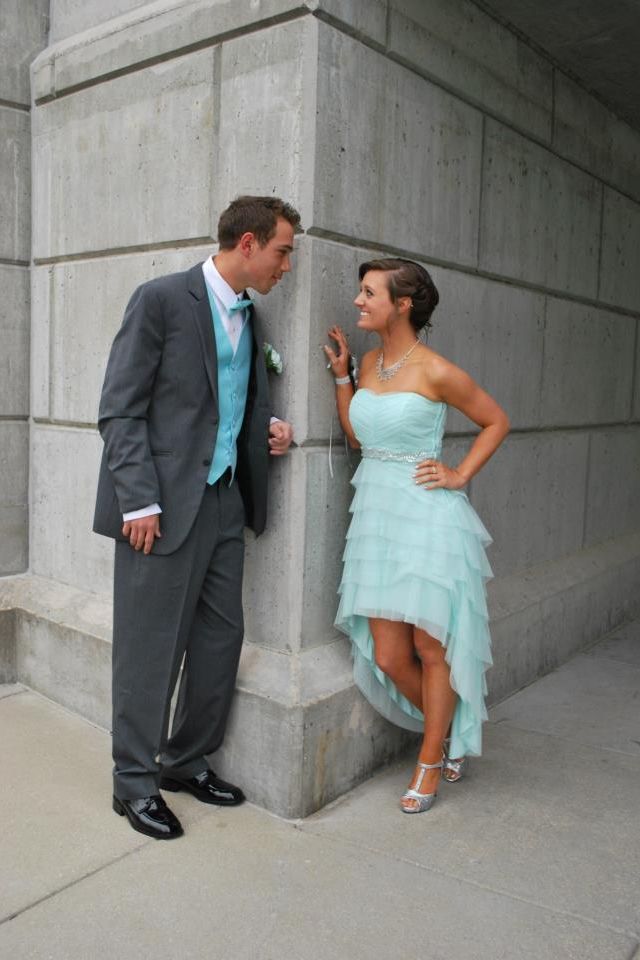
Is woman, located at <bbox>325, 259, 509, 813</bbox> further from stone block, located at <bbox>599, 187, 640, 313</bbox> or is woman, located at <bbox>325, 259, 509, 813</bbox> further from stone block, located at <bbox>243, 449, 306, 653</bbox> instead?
stone block, located at <bbox>599, 187, 640, 313</bbox>

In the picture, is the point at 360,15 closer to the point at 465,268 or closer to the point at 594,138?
the point at 465,268

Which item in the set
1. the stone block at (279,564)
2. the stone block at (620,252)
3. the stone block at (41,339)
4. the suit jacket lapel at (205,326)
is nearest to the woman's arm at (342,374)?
the stone block at (279,564)

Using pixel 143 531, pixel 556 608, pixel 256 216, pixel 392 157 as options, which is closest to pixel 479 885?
pixel 143 531

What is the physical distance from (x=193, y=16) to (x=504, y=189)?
1.79m

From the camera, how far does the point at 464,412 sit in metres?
3.65

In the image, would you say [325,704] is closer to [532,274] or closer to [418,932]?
[418,932]

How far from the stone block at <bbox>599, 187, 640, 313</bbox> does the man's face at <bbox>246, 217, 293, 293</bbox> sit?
3269 millimetres

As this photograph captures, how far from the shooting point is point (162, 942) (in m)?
2.75

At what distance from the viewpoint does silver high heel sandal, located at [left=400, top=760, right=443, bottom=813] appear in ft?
12.0

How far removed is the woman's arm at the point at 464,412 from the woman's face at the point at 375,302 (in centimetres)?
26

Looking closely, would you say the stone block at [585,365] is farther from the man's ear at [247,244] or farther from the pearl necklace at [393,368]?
the man's ear at [247,244]

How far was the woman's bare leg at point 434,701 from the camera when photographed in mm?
3717

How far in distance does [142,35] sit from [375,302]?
169 cm

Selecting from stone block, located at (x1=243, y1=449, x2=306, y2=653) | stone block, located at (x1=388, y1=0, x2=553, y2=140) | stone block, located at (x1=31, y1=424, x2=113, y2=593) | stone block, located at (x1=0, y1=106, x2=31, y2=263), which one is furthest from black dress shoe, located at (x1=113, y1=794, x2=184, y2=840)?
stone block, located at (x1=388, y1=0, x2=553, y2=140)
